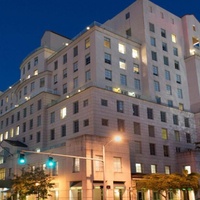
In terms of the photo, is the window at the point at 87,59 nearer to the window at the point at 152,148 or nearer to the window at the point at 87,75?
the window at the point at 87,75

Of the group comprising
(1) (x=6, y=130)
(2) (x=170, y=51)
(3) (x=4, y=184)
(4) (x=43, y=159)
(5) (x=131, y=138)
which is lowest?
(3) (x=4, y=184)

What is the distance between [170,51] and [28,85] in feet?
114

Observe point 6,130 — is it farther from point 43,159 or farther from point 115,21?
point 115,21

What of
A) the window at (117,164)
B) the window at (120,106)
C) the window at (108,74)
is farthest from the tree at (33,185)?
the window at (108,74)

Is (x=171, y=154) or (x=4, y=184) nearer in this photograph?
(x=4, y=184)

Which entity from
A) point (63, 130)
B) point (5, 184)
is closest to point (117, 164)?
point (63, 130)

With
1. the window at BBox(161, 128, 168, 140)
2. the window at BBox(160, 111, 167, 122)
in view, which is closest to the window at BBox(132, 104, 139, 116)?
the window at BBox(160, 111, 167, 122)

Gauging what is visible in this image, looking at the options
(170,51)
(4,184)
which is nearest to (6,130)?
(4,184)

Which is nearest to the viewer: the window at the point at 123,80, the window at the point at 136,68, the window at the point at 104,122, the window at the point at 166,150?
the window at the point at 104,122

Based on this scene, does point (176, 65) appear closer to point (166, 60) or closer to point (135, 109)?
point (166, 60)

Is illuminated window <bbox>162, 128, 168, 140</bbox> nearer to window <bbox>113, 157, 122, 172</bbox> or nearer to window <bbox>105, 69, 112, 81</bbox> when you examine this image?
window <bbox>105, 69, 112, 81</bbox>

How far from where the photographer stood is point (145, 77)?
63.3m

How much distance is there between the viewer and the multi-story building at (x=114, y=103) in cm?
4509

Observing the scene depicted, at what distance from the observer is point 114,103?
54.8 metres
